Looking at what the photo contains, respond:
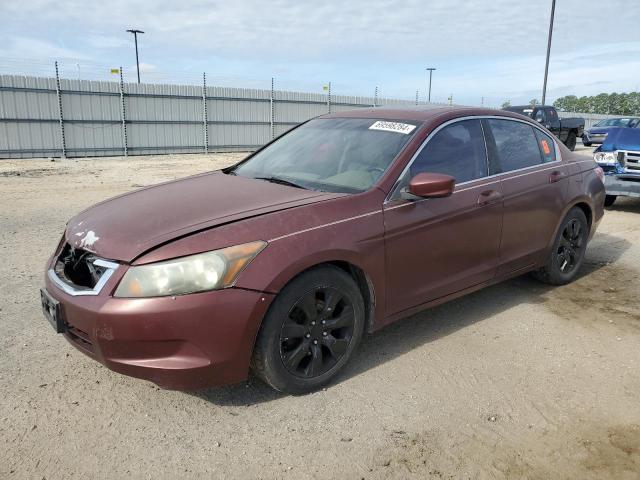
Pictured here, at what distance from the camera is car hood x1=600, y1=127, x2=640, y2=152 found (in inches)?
330

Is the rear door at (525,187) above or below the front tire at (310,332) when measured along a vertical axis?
above

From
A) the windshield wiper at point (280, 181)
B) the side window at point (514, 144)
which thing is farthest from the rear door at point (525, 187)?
the windshield wiper at point (280, 181)

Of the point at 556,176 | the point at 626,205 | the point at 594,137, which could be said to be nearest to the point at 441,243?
the point at 556,176

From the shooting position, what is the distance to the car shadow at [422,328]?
310 centimetres

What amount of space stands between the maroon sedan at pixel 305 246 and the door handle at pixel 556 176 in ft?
0.04

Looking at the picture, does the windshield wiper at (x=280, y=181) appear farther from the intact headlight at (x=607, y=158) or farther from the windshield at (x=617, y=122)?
the windshield at (x=617, y=122)

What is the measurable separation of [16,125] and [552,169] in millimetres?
17330

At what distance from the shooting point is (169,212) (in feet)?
10.0

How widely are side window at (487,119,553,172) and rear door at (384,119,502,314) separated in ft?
0.70

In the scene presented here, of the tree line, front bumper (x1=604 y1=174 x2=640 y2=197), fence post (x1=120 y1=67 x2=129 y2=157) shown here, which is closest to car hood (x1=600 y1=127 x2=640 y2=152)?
front bumper (x1=604 y1=174 x2=640 y2=197)

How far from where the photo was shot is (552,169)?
459 centimetres

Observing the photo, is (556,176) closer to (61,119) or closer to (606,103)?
(61,119)

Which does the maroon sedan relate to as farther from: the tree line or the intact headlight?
the tree line

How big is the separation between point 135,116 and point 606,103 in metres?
67.0
